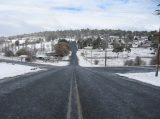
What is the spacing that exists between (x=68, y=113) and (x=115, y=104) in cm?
339

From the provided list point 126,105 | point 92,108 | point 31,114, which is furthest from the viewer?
point 126,105

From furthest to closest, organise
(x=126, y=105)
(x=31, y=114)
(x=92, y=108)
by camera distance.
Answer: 1. (x=126, y=105)
2. (x=92, y=108)
3. (x=31, y=114)

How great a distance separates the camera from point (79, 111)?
1202cm

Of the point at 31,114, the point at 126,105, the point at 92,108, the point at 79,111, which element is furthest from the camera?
the point at 126,105

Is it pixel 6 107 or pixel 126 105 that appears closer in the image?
pixel 6 107

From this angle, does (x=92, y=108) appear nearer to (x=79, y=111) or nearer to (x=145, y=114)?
(x=79, y=111)

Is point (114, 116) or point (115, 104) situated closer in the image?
point (114, 116)

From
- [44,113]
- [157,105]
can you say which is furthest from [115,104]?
[44,113]

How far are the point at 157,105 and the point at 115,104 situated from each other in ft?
5.59

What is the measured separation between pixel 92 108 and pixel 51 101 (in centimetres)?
243

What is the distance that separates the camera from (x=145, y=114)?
472 inches

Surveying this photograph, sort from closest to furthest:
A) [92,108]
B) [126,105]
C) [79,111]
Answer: [79,111] → [92,108] → [126,105]

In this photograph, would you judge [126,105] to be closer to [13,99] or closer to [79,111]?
[79,111]

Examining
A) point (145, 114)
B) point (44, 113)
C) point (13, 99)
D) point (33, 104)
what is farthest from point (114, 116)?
point (13, 99)
